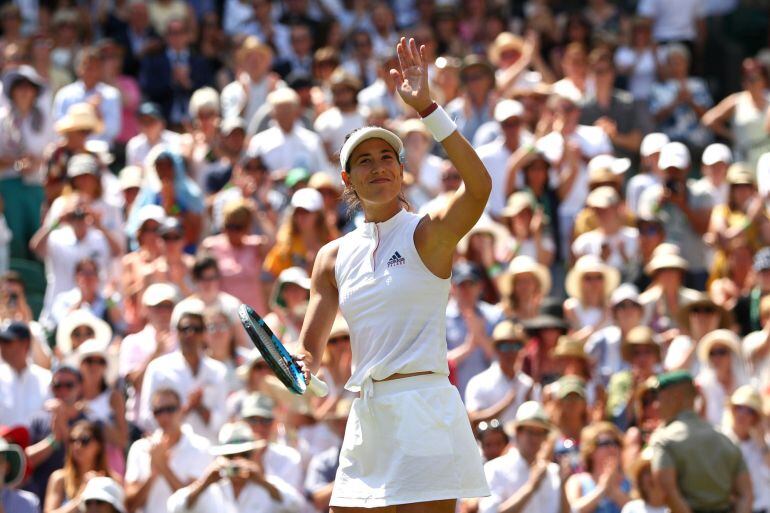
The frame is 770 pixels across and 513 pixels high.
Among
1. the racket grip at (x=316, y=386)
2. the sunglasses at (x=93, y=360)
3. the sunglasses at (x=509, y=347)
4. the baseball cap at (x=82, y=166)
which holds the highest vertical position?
the baseball cap at (x=82, y=166)

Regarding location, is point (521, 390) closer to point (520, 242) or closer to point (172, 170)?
point (520, 242)

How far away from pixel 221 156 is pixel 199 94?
0.85m

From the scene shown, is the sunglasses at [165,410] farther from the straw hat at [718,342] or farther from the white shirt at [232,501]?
the straw hat at [718,342]

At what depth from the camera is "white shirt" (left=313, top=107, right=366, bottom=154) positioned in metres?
14.3

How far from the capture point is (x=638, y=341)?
10.7 metres

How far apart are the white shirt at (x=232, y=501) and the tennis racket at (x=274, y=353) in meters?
4.08

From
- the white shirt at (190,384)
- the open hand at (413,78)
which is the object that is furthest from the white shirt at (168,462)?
the open hand at (413,78)

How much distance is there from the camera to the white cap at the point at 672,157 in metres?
13.3

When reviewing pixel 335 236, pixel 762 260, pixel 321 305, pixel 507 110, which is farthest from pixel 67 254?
pixel 321 305

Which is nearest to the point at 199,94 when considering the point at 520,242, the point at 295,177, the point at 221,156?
the point at 221,156

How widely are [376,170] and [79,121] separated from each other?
862 centimetres

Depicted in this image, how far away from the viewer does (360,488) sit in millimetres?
5488

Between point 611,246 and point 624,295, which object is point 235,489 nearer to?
point 624,295

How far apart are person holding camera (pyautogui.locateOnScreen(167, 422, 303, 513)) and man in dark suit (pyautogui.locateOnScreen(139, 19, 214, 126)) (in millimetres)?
7079
